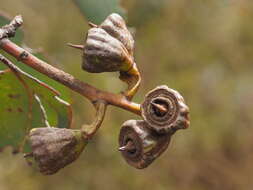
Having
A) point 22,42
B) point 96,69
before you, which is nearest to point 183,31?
point 22,42

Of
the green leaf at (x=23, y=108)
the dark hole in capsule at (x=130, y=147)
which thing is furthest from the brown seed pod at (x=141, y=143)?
the green leaf at (x=23, y=108)

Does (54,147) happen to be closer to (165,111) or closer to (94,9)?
(165,111)

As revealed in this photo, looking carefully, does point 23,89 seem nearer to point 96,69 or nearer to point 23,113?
point 23,113

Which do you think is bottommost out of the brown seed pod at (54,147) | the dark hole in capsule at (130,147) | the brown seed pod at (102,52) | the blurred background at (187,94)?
the brown seed pod at (54,147)

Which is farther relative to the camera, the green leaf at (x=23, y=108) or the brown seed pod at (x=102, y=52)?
the green leaf at (x=23, y=108)

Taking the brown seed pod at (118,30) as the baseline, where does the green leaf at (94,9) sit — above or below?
above

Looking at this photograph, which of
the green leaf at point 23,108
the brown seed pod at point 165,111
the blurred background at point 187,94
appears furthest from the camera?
the blurred background at point 187,94

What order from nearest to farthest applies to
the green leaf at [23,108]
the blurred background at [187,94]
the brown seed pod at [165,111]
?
the brown seed pod at [165,111]
the green leaf at [23,108]
the blurred background at [187,94]

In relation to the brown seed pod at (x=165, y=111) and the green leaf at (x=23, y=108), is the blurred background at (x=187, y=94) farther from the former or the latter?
the brown seed pod at (x=165, y=111)
